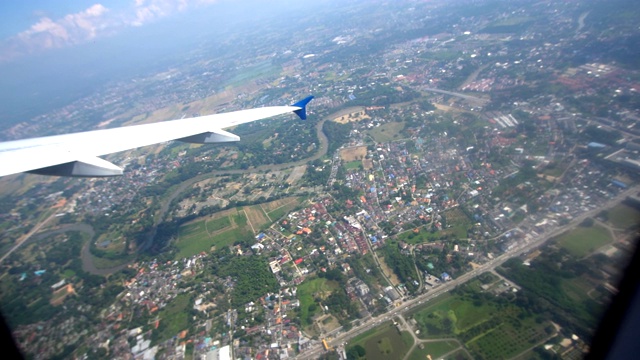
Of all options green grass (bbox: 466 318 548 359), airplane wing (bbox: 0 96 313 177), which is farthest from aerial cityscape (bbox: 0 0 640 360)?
airplane wing (bbox: 0 96 313 177)

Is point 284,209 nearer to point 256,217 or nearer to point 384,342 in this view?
point 256,217

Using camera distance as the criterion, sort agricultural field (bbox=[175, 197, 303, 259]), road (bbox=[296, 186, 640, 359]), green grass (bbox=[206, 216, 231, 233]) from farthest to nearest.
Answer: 1. green grass (bbox=[206, 216, 231, 233])
2. agricultural field (bbox=[175, 197, 303, 259])
3. road (bbox=[296, 186, 640, 359])

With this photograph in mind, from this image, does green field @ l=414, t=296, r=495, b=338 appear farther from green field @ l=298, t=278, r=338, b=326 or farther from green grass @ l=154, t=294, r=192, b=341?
green grass @ l=154, t=294, r=192, b=341

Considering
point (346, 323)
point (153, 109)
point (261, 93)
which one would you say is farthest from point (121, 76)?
point (346, 323)

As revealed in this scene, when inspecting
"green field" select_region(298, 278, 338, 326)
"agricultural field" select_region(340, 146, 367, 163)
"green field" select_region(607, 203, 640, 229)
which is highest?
"agricultural field" select_region(340, 146, 367, 163)

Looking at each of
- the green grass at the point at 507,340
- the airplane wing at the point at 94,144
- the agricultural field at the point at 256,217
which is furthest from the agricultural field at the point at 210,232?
the green grass at the point at 507,340

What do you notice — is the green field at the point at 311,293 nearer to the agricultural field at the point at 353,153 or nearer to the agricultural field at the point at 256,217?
the agricultural field at the point at 256,217
